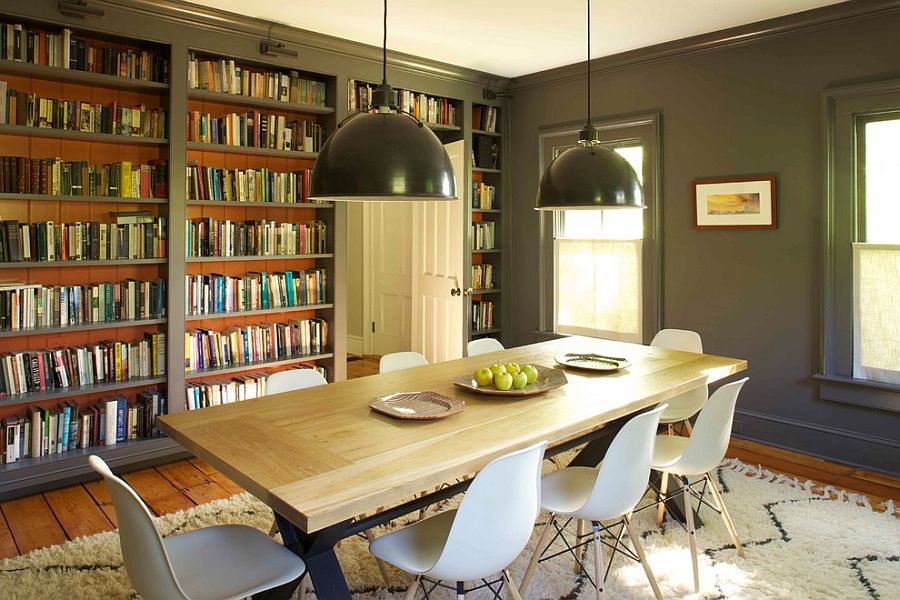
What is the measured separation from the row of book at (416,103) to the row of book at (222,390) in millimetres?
2036

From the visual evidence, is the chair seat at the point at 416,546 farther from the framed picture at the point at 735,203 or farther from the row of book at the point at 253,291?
the framed picture at the point at 735,203

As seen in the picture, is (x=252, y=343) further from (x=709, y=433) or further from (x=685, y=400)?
(x=709, y=433)

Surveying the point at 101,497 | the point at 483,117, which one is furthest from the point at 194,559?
the point at 483,117

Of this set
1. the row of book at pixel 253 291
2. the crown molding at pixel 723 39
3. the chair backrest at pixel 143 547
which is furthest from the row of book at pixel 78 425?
the crown molding at pixel 723 39

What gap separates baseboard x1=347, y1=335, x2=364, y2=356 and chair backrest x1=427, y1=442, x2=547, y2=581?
19.3 ft

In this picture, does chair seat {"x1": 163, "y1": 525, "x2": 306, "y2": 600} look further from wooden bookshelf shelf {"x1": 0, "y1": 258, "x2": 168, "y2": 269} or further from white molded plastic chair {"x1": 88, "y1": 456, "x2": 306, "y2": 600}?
wooden bookshelf shelf {"x1": 0, "y1": 258, "x2": 168, "y2": 269}

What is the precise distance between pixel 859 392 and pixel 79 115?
4712mm

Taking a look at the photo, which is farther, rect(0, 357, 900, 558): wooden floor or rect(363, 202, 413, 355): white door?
rect(363, 202, 413, 355): white door

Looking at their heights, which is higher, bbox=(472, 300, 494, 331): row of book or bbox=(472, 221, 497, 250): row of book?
bbox=(472, 221, 497, 250): row of book

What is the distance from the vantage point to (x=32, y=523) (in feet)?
10.5

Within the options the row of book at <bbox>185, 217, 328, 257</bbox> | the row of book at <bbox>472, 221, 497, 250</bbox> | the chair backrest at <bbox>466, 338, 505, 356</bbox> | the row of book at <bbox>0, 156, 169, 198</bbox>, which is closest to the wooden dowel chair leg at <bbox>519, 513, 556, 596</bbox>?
the chair backrest at <bbox>466, 338, 505, 356</bbox>

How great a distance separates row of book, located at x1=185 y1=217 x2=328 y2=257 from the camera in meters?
4.16

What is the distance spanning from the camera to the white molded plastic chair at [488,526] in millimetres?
1789

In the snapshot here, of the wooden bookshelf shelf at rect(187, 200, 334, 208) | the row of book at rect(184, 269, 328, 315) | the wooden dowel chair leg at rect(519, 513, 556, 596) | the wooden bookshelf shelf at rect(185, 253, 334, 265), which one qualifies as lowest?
the wooden dowel chair leg at rect(519, 513, 556, 596)
